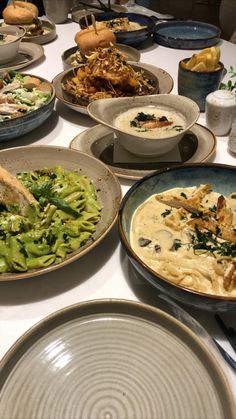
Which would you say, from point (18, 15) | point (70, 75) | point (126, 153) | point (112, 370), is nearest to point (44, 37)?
point (18, 15)

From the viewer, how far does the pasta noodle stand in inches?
44.2

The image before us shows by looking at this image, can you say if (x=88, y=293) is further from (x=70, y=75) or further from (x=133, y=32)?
(x=133, y=32)

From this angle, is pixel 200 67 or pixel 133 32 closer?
pixel 200 67

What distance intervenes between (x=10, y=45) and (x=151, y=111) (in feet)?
4.38

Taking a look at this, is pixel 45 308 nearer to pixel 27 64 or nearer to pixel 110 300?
pixel 110 300

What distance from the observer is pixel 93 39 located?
2541 mm

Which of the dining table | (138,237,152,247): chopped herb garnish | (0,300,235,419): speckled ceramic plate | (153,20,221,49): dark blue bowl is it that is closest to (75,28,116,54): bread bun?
(153,20,221,49): dark blue bowl

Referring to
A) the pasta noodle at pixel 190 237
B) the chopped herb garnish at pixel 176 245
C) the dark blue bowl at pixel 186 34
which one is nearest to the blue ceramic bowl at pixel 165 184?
the pasta noodle at pixel 190 237

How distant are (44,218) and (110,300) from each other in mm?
432

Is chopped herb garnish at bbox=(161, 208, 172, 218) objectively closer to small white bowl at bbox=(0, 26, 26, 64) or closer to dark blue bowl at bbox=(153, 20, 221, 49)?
small white bowl at bbox=(0, 26, 26, 64)

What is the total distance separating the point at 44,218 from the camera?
1.32m

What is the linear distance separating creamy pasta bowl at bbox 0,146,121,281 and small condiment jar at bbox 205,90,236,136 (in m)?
0.71

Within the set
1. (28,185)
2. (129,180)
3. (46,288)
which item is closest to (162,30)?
(129,180)

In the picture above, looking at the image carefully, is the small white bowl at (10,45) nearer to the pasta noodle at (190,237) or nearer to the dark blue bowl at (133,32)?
the dark blue bowl at (133,32)
